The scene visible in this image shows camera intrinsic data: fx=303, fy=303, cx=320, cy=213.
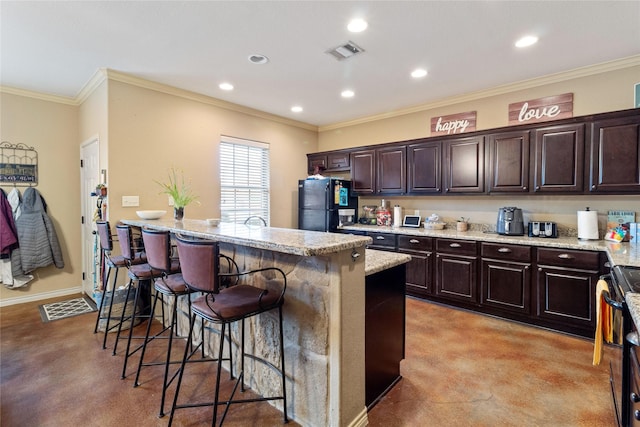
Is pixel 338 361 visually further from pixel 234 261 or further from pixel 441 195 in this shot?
pixel 441 195

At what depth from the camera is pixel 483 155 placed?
3.68 metres

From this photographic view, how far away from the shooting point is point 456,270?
359 cm

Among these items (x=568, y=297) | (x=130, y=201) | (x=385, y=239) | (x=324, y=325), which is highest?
(x=130, y=201)

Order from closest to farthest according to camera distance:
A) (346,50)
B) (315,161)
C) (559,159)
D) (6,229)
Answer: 1. (346,50)
2. (559,159)
3. (6,229)
4. (315,161)

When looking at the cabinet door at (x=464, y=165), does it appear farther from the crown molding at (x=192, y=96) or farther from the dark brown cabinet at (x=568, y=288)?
the crown molding at (x=192, y=96)

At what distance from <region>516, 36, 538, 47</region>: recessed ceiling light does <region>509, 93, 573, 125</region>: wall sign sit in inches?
41.5

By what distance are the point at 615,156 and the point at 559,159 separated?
0.42 m

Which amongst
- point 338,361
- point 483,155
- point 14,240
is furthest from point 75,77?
point 483,155

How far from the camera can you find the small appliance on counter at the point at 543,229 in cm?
332

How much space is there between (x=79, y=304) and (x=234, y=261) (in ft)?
9.73

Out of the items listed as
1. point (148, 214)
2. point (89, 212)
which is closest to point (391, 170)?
point (148, 214)

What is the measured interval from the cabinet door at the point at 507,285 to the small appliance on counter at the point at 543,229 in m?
0.50

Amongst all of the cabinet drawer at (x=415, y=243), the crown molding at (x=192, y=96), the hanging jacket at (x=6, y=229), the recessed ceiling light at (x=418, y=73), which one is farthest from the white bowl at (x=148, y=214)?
the recessed ceiling light at (x=418, y=73)

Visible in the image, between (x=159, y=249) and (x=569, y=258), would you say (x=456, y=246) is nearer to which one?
(x=569, y=258)
